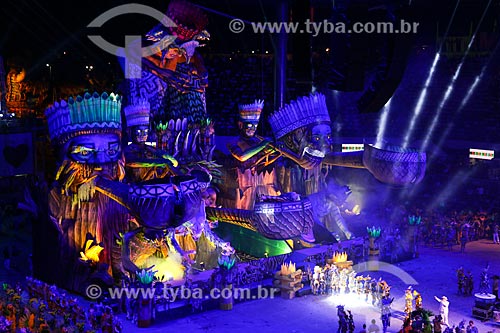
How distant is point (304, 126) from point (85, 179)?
6.97 m

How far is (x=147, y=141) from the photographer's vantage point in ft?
67.6

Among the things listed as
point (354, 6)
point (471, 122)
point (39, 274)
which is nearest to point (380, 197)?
point (471, 122)

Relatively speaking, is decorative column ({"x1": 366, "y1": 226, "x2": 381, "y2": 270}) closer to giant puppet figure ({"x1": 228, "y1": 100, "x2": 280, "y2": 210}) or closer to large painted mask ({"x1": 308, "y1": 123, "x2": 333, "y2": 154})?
large painted mask ({"x1": 308, "y1": 123, "x2": 333, "y2": 154})

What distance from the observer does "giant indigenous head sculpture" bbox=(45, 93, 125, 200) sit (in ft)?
56.7

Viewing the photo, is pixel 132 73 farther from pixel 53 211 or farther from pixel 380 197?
pixel 380 197

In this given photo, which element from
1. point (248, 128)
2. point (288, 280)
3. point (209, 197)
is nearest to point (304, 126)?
point (248, 128)

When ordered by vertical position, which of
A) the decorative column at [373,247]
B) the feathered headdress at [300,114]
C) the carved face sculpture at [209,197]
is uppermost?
the feathered headdress at [300,114]

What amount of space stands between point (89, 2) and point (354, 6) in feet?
33.7

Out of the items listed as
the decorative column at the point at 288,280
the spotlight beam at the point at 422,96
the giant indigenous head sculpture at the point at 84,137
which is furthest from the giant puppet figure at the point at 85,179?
the spotlight beam at the point at 422,96

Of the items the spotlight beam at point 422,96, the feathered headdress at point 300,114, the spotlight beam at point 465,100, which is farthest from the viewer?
the spotlight beam at point 422,96

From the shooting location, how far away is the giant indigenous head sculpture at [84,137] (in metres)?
17.3

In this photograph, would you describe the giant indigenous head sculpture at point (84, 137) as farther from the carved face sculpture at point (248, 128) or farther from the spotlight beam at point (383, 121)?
the spotlight beam at point (383, 121)

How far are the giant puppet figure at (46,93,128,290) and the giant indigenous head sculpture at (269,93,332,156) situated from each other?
557cm

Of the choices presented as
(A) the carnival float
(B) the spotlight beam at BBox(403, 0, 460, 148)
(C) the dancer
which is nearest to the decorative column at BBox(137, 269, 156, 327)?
(A) the carnival float
